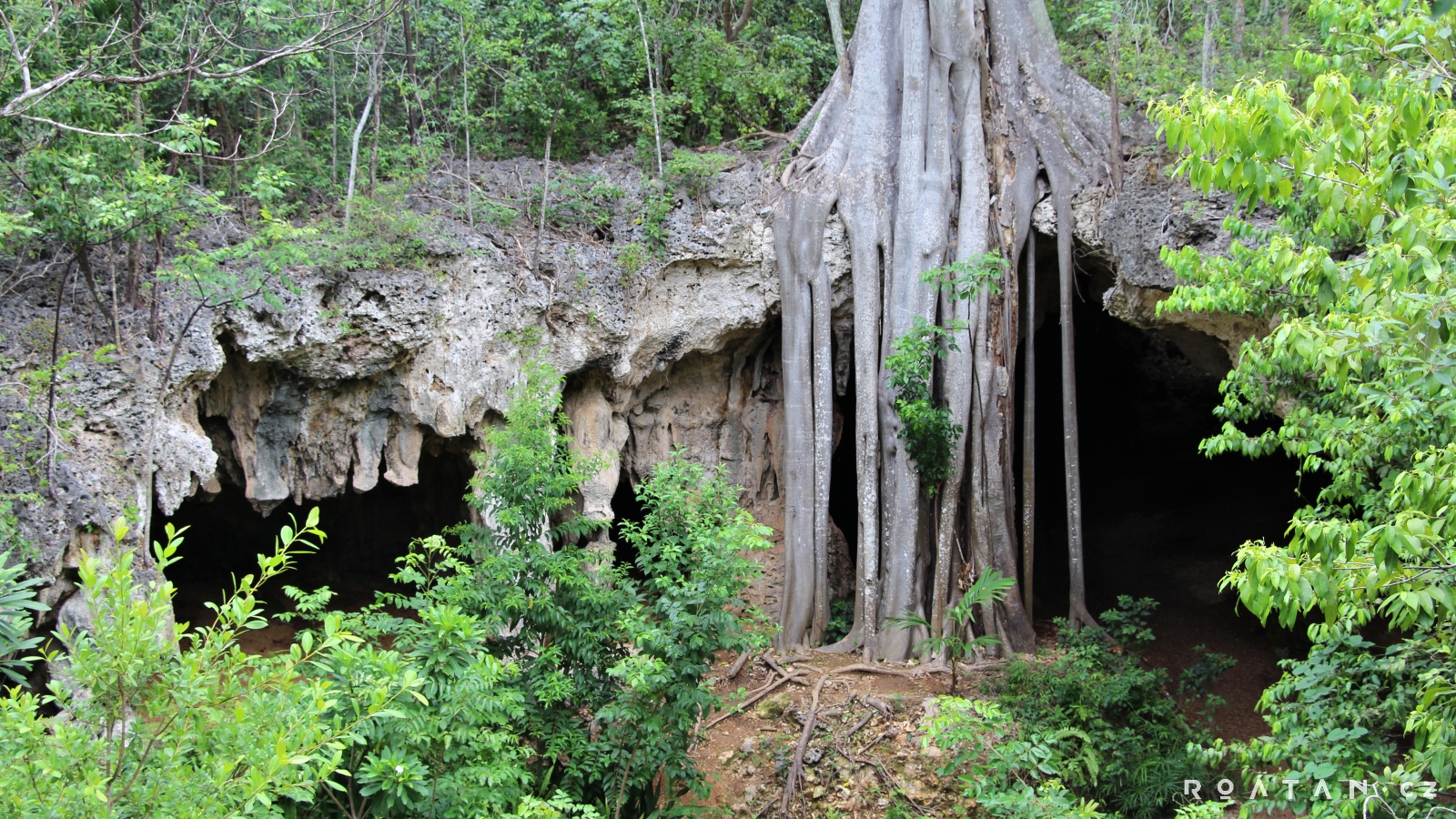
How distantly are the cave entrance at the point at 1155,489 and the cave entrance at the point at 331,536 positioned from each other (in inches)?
268

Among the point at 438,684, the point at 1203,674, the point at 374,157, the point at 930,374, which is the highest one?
the point at 374,157

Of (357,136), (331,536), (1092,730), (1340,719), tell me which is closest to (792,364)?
(1092,730)

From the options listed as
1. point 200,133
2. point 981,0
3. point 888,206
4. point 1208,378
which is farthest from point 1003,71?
point 200,133

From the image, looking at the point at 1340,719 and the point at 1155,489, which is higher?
the point at 1155,489

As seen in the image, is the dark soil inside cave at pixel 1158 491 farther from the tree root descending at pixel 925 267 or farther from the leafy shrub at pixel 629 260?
the leafy shrub at pixel 629 260

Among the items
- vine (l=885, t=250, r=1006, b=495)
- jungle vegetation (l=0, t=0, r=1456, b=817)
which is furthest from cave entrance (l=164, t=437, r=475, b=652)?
vine (l=885, t=250, r=1006, b=495)

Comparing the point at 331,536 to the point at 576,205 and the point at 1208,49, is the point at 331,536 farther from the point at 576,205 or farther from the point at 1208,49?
the point at 1208,49

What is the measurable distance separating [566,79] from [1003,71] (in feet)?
14.8

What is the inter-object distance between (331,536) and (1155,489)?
1049 centimetres

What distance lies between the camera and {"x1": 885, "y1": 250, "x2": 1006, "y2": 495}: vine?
26.8 feet

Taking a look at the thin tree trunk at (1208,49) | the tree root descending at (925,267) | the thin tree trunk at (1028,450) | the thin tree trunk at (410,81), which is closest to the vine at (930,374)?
the tree root descending at (925,267)

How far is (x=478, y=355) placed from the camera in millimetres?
8492

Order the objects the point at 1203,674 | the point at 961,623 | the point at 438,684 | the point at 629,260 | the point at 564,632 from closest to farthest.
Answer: the point at 438,684 < the point at 564,632 < the point at 1203,674 < the point at 961,623 < the point at 629,260

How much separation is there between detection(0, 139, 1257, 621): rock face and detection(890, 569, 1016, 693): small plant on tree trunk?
1.97 metres
